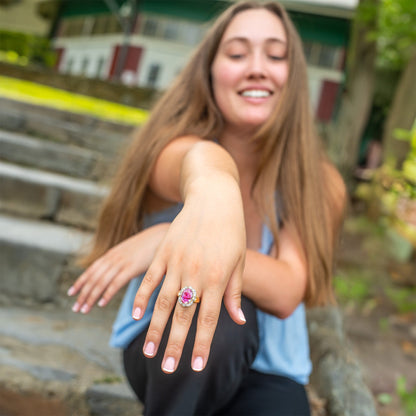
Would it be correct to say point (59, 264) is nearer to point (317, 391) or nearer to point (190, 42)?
point (317, 391)

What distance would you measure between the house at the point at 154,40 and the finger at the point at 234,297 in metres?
12.9

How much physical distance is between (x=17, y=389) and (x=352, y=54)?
18.7 ft

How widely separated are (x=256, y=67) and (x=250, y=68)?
0.02m

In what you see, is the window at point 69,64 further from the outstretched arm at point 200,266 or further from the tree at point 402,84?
the outstretched arm at point 200,266

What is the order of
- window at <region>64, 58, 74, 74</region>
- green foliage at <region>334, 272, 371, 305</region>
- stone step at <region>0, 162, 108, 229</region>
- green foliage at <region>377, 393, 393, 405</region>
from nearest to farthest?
green foliage at <region>377, 393, 393, 405</region> < stone step at <region>0, 162, 108, 229</region> < green foliage at <region>334, 272, 371, 305</region> < window at <region>64, 58, 74, 74</region>

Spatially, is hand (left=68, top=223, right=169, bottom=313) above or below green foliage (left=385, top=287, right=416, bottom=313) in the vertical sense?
above

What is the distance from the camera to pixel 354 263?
4.13m

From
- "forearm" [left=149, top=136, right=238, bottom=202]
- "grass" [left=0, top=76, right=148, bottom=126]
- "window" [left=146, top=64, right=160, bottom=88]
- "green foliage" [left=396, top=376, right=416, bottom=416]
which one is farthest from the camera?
"window" [left=146, top=64, right=160, bottom=88]

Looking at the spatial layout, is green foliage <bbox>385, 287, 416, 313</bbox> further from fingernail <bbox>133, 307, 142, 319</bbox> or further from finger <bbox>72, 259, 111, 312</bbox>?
fingernail <bbox>133, 307, 142, 319</bbox>

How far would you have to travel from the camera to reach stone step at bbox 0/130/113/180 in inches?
102

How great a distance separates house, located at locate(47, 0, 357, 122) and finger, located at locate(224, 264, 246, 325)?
12.9m

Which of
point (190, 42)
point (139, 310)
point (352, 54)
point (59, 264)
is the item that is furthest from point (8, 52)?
point (139, 310)

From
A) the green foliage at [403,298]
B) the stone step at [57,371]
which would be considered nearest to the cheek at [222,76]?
the stone step at [57,371]

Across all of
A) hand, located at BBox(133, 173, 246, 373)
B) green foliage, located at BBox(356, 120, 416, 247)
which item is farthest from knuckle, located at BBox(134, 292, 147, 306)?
green foliage, located at BBox(356, 120, 416, 247)
